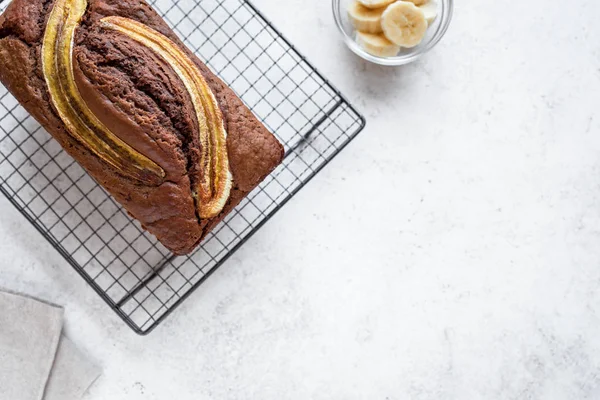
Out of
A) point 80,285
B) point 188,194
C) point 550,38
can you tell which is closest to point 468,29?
point 550,38

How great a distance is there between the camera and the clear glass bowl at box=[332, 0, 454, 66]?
119 inches

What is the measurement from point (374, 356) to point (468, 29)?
5.06 ft

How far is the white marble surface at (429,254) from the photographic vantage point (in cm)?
311

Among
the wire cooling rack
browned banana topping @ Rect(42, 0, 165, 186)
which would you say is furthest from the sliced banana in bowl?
browned banana topping @ Rect(42, 0, 165, 186)

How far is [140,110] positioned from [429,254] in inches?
57.2

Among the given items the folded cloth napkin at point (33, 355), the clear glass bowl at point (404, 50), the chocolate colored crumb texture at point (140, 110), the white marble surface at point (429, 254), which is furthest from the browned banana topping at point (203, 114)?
the folded cloth napkin at point (33, 355)

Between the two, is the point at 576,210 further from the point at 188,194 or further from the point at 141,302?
the point at 141,302

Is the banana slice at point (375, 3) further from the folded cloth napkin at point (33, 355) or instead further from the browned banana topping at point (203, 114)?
the folded cloth napkin at point (33, 355)

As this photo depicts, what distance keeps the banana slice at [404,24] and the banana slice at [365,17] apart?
0.05 m

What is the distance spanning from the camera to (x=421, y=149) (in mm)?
3168

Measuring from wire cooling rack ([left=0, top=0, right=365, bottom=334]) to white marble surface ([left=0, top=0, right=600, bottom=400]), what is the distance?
113mm

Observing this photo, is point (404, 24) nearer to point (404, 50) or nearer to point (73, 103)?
point (404, 50)

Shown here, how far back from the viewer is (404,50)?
308cm

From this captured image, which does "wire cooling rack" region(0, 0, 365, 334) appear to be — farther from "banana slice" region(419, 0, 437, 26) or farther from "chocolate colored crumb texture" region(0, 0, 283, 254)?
"banana slice" region(419, 0, 437, 26)
